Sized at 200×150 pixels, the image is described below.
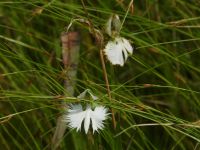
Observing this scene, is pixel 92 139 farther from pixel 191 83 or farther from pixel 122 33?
pixel 191 83

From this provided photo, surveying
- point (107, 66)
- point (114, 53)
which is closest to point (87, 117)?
point (114, 53)

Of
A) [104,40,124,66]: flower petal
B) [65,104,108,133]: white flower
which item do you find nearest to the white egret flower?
[65,104,108,133]: white flower

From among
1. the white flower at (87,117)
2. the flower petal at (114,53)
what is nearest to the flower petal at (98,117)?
the white flower at (87,117)

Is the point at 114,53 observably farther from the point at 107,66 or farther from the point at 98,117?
the point at 107,66

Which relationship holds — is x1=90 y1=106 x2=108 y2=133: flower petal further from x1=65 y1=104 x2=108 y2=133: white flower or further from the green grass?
the green grass

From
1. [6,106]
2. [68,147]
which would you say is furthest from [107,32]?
[6,106]

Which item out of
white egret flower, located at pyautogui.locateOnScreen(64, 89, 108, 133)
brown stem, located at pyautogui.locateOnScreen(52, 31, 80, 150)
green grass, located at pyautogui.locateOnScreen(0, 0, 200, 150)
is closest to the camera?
white egret flower, located at pyautogui.locateOnScreen(64, 89, 108, 133)

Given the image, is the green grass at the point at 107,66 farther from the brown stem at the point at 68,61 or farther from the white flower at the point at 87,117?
the white flower at the point at 87,117

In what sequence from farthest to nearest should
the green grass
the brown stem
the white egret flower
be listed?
1. the green grass
2. the brown stem
3. the white egret flower
